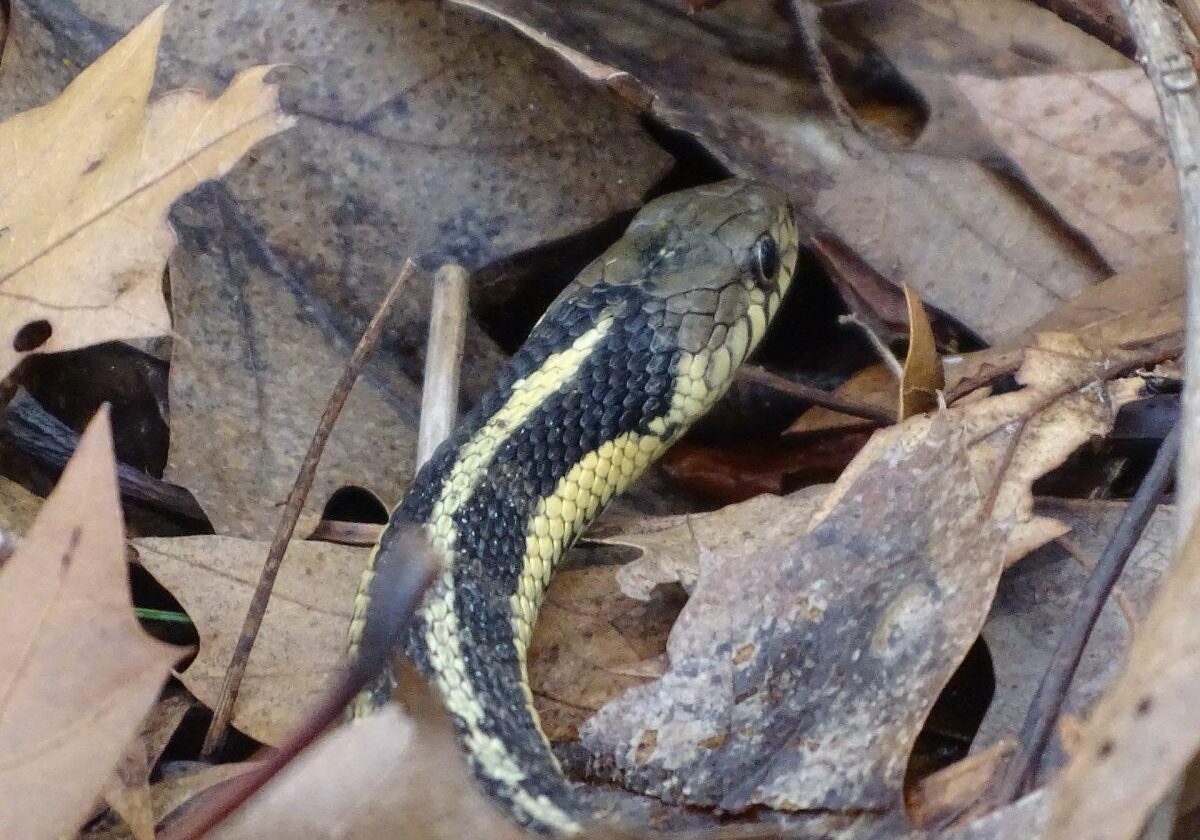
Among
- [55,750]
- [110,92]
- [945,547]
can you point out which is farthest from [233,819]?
[110,92]

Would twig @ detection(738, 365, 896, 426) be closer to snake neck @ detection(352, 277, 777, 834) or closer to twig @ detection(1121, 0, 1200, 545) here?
snake neck @ detection(352, 277, 777, 834)

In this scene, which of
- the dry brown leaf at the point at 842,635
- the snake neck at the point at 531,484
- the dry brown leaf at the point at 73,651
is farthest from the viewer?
the snake neck at the point at 531,484

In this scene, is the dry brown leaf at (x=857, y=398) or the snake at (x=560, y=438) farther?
the dry brown leaf at (x=857, y=398)

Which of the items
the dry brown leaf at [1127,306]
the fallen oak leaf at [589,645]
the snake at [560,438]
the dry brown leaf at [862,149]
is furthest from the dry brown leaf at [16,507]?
the dry brown leaf at [1127,306]

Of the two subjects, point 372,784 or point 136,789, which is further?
point 136,789

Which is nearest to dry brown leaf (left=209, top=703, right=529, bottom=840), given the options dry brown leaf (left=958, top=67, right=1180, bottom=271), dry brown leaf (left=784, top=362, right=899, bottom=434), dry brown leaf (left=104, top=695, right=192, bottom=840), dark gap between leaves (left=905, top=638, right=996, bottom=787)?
dry brown leaf (left=104, top=695, right=192, bottom=840)

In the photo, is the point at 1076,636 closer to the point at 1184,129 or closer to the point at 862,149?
the point at 1184,129

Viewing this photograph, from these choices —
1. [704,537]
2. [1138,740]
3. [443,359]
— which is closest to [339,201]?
[443,359]

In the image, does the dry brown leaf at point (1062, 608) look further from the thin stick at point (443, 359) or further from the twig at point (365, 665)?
the thin stick at point (443, 359)
